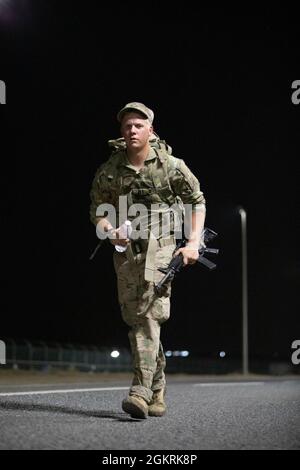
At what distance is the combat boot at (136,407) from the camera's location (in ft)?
19.6

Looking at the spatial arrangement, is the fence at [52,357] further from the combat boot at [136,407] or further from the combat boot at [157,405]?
the combat boot at [136,407]

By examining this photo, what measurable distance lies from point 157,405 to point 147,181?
Answer: 5.04 ft

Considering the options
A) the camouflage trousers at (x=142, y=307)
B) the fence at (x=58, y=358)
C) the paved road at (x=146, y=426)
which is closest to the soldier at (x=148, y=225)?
the camouflage trousers at (x=142, y=307)

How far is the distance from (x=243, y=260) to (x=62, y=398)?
29.9 meters

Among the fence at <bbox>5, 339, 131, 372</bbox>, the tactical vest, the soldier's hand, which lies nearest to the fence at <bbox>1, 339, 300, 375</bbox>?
the fence at <bbox>5, 339, 131, 372</bbox>

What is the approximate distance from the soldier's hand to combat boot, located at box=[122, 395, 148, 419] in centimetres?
104

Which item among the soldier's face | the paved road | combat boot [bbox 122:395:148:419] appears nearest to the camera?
the paved road

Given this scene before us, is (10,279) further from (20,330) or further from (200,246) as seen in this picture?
(200,246)

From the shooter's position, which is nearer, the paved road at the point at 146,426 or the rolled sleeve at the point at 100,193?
the paved road at the point at 146,426

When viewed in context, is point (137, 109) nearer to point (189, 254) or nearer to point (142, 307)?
point (189, 254)

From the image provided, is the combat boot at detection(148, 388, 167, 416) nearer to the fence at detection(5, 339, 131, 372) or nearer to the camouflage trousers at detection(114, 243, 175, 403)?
the camouflage trousers at detection(114, 243, 175, 403)

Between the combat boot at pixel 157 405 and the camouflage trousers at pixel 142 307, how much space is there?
46 millimetres

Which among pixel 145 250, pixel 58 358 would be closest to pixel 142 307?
pixel 145 250

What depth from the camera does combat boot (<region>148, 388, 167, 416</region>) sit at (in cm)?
643
